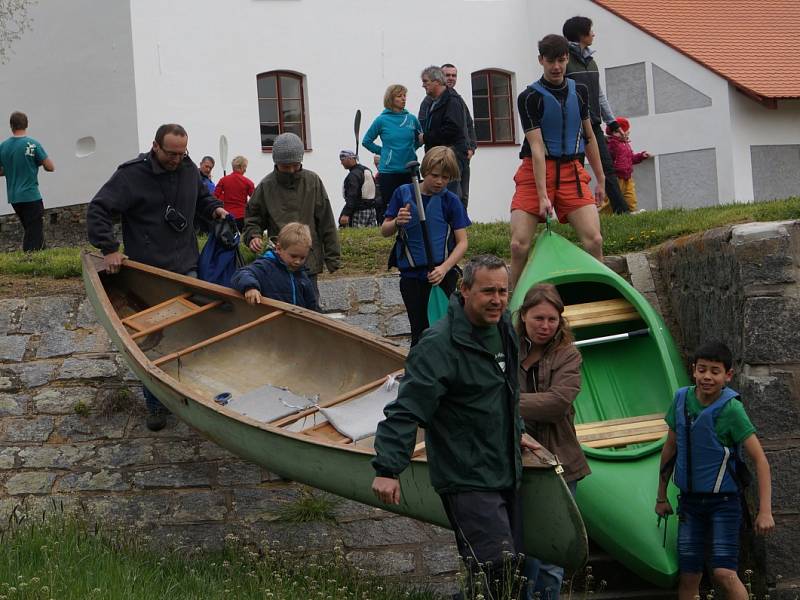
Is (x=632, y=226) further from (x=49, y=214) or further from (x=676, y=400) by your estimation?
(x=49, y=214)

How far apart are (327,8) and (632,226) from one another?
11703 millimetres

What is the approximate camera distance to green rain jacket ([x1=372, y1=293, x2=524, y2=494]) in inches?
221

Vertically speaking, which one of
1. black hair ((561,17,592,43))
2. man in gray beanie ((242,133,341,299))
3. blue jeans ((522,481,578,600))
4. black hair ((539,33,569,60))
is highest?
black hair ((561,17,592,43))

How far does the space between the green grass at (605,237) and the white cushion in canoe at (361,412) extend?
356 centimetres

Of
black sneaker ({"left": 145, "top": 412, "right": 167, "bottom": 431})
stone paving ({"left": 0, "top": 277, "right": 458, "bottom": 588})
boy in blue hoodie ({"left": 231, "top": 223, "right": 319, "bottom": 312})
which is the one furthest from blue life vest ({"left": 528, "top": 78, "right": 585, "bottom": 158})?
black sneaker ({"left": 145, "top": 412, "right": 167, "bottom": 431})

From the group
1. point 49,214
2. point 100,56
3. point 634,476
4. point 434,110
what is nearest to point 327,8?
point 100,56

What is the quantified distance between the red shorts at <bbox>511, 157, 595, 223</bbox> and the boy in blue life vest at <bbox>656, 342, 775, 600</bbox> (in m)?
2.56

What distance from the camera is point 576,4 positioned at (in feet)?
80.7

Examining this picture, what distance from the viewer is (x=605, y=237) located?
1132 cm

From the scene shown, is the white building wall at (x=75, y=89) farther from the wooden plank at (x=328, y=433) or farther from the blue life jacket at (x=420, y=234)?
the wooden plank at (x=328, y=433)

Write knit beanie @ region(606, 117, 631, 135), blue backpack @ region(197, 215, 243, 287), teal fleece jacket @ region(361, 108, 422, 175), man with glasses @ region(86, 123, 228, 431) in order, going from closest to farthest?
man with glasses @ region(86, 123, 228, 431) < blue backpack @ region(197, 215, 243, 287) < teal fleece jacket @ region(361, 108, 422, 175) < knit beanie @ region(606, 117, 631, 135)

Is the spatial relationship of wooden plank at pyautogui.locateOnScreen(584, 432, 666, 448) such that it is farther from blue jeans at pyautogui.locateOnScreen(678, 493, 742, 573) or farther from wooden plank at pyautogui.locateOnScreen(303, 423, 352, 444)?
wooden plank at pyautogui.locateOnScreen(303, 423, 352, 444)

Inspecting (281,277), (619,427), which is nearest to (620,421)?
(619,427)

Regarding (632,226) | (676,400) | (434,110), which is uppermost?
(434,110)
